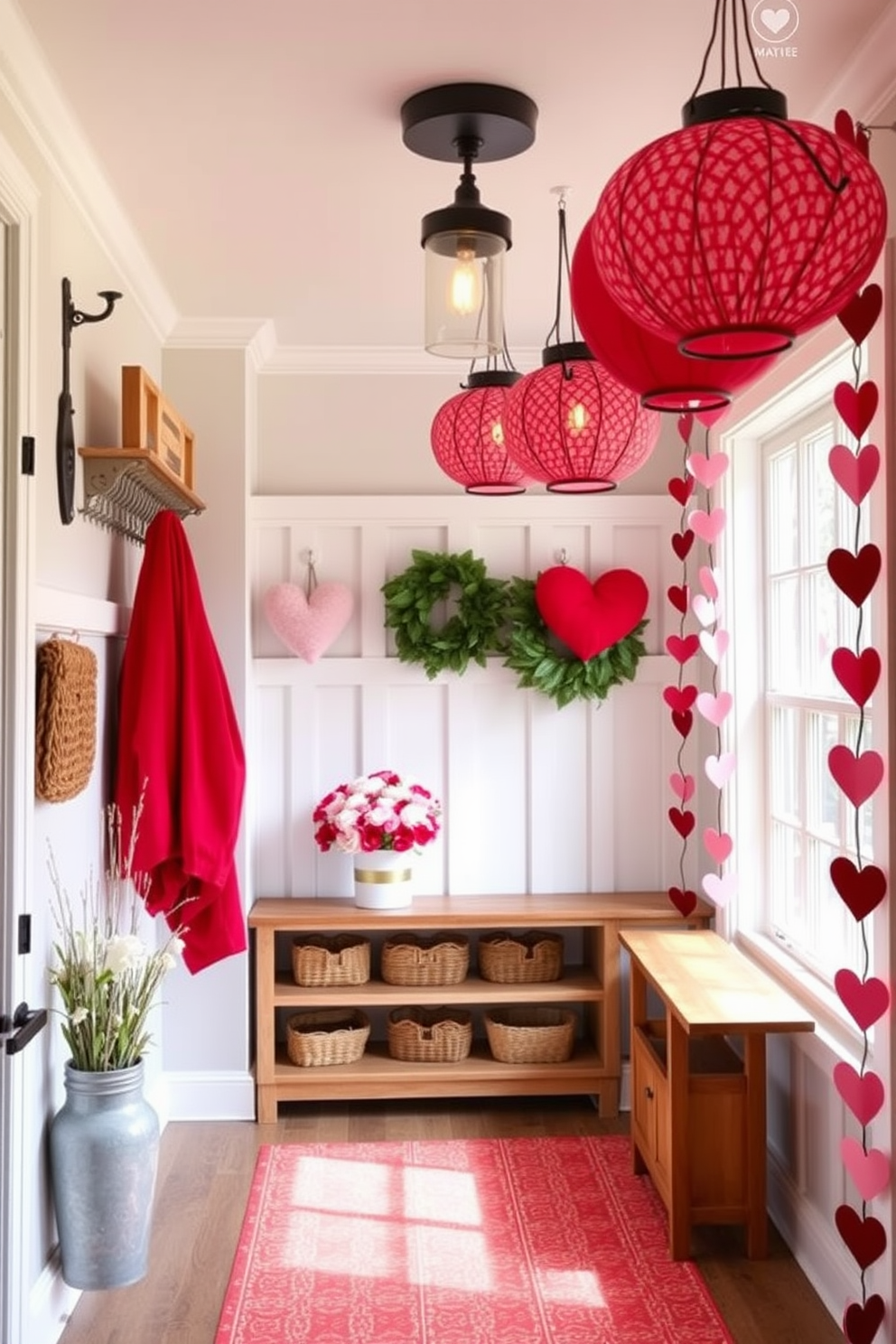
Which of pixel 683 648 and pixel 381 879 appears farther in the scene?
pixel 381 879

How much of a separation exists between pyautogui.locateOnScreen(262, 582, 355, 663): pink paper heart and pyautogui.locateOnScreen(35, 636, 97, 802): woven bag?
1.37 m

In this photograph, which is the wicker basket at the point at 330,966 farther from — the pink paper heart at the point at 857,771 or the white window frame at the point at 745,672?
the pink paper heart at the point at 857,771

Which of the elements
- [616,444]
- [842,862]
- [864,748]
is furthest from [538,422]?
[864,748]

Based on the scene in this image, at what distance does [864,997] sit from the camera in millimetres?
2273

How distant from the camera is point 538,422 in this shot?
2.27 metres

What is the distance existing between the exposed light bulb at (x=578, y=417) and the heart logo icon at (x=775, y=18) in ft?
2.52

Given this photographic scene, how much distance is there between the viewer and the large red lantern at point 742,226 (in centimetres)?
115

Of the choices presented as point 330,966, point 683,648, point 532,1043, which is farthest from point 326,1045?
point 683,648

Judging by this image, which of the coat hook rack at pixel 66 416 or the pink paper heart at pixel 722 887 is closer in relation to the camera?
the coat hook rack at pixel 66 416

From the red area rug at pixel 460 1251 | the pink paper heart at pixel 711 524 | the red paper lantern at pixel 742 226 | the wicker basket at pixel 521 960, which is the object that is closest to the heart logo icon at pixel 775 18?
the red paper lantern at pixel 742 226

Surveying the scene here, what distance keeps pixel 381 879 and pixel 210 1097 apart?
92 centimetres

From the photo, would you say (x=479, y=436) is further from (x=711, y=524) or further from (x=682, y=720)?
(x=682, y=720)

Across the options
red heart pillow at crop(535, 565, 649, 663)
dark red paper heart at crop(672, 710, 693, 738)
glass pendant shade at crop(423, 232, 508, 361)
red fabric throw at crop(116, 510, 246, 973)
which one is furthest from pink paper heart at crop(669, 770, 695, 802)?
glass pendant shade at crop(423, 232, 508, 361)

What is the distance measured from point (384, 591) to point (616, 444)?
203 centimetres
